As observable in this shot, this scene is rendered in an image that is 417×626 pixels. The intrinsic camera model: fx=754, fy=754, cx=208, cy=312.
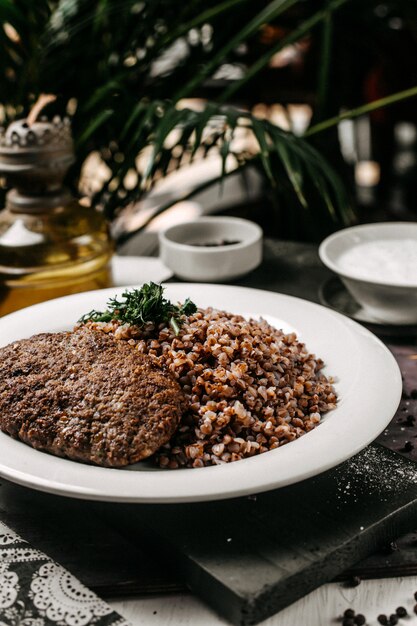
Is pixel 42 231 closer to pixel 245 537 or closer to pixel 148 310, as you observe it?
pixel 148 310

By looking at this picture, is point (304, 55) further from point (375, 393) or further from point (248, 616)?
point (248, 616)

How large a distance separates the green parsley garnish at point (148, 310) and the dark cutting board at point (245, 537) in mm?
472

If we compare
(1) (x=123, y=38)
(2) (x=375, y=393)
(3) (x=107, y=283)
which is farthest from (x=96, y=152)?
(2) (x=375, y=393)

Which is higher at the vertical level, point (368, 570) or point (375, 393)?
point (375, 393)

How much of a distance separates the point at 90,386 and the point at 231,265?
108 centimetres

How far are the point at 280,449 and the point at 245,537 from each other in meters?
0.19

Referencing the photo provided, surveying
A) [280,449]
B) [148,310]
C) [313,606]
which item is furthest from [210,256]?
[313,606]

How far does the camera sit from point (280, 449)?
5.03 feet

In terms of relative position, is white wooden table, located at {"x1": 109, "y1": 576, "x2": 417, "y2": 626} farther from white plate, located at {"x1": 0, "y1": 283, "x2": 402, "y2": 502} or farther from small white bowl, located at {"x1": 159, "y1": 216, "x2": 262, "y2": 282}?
small white bowl, located at {"x1": 159, "y1": 216, "x2": 262, "y2": 282}

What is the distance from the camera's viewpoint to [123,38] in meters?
3.18

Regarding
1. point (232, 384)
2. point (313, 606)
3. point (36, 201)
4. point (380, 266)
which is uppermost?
point (36, 201)

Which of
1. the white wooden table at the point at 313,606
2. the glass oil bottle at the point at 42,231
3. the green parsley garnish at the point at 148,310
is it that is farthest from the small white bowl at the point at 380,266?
the white wooden table at the point at 313,606

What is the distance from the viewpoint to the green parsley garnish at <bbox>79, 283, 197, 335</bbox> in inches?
73.7

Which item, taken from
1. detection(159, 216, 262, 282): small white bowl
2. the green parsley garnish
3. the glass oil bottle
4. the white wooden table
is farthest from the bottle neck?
the white wooden table
